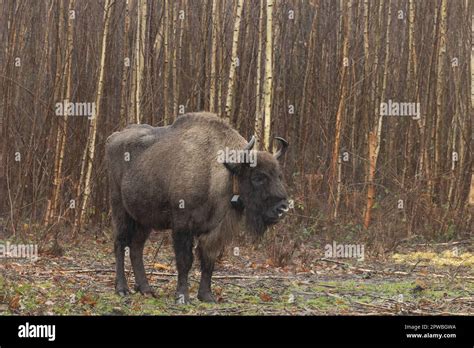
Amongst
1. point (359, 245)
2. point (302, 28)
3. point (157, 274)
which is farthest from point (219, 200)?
point (302, 28)

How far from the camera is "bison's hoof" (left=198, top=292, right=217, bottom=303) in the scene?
30.0 feet

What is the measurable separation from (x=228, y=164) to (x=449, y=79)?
357 inches

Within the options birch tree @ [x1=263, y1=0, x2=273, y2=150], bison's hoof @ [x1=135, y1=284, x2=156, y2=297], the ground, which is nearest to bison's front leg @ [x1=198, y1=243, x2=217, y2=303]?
the ground

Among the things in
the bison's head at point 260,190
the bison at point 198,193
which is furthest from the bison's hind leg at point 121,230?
the bison's head at point 260,190

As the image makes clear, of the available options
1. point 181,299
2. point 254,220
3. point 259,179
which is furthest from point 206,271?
point 259,179

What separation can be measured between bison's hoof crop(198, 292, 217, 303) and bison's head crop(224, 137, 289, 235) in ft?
2.69

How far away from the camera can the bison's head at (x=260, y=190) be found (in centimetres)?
906

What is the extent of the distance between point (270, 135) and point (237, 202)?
204 inches

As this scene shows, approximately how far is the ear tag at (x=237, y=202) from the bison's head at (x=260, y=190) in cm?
3

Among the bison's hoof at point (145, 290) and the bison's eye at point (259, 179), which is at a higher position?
the bison's eye at point (259, 179)

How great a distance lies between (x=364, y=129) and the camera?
52.6ft

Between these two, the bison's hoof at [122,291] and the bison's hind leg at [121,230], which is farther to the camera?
the bison's hind leg at [121,230]

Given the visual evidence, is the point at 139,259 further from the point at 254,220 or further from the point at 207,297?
the point at 254,220

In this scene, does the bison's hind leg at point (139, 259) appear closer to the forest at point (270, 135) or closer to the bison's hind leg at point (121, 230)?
the bison's hind leg at point (121, 230)
